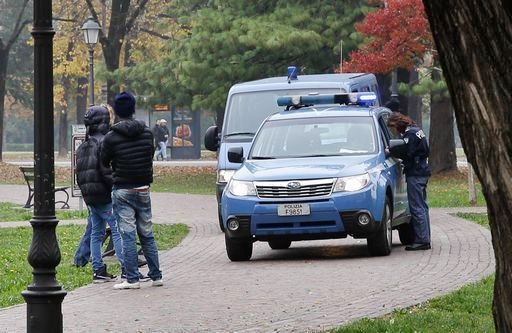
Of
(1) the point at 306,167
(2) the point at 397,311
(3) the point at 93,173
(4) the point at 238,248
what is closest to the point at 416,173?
(1) the point at 306,167

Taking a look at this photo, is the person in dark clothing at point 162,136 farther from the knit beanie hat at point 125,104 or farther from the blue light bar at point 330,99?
the knit beanie hat at point 125,104

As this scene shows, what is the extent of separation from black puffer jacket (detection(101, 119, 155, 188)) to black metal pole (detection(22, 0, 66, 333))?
376 cm

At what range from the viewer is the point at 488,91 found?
273 inches

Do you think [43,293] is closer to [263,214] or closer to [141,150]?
Answer: [141,150]

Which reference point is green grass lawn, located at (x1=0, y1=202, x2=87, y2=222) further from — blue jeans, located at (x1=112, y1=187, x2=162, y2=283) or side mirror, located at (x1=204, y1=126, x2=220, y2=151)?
blue jeans, located at (x1=112, y1=187, x2=162, y2=283)

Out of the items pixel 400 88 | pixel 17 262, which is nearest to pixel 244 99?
pixel 17 262

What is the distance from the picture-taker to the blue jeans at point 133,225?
1395 centimetres

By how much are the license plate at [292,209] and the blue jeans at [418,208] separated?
1810 millimetres

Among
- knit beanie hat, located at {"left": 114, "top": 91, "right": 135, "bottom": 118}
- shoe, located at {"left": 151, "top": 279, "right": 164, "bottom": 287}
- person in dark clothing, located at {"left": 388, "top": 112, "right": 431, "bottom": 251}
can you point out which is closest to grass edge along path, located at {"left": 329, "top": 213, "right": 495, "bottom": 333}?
shoe, located at {"left": 151, "top": 279, "right": 164, "bottom": 287}

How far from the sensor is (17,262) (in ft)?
57.1

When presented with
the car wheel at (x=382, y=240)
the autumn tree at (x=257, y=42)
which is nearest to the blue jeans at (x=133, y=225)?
the car wheel at (x=382, y=240)

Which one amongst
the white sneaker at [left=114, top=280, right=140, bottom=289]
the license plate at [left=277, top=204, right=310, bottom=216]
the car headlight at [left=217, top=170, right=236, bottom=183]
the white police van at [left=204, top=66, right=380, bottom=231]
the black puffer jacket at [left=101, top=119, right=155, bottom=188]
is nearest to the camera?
the black puffer jacket at [left=101, top=119, right=155, bottom=188]

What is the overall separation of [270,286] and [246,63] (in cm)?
2723

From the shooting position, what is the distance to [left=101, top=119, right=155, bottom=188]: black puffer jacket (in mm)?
13914
